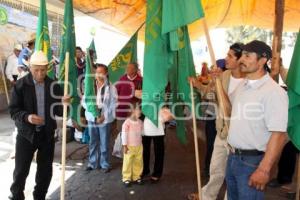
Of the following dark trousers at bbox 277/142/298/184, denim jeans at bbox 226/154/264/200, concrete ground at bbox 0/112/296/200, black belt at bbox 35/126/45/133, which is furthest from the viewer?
dark trousers at bbox 277/142/298/184

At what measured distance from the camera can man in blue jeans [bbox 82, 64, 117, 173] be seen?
637cm

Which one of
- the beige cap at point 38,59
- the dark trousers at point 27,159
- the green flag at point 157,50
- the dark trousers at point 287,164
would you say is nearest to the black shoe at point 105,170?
the dark trousers at point 27,159

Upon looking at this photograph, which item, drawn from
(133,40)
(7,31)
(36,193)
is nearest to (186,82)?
(133,40)

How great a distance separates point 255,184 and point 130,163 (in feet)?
10.6

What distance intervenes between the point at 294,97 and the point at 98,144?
3844mm

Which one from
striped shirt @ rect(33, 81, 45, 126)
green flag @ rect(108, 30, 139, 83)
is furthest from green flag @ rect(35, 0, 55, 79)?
green flag @ rect(108, 30, 139, 83)

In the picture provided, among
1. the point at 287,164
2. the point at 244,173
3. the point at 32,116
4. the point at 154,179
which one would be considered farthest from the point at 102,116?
the point at 244,173

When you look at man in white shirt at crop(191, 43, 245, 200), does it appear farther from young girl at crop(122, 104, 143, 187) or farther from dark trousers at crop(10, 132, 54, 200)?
dark trousers at crop(10, 132, 54, 200)

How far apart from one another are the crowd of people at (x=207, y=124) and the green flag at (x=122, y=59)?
0.12 m

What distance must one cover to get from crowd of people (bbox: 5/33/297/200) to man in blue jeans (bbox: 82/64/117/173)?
0.06ft

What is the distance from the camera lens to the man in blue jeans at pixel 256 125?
2.74 metres

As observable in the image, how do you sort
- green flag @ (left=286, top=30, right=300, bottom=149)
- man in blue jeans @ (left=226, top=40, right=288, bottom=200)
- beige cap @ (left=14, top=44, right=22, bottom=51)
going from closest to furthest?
man in blue jeans @ (left=226, top=40, right=288, bottom=200), green flag @ (left=286, top=30, right=300, bottom=149), beige cap @ (left=14, top=44, right=22, bottom=51)

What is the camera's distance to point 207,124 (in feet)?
19.9

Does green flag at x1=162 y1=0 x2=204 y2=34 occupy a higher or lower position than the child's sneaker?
higher
